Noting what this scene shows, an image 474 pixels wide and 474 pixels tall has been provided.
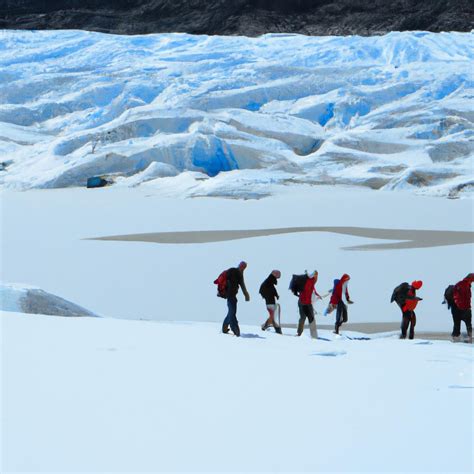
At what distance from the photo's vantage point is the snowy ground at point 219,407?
2730 millimetres

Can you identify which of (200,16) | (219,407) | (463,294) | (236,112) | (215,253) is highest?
(200,16)

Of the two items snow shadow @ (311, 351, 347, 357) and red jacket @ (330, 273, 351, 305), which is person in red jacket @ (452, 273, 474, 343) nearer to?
red jacket @ (330, 273, 351, 305)

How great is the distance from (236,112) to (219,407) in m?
24.9

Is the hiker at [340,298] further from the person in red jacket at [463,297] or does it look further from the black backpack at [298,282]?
the person in red jacket at [463,297]

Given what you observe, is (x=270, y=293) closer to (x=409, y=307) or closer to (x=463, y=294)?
(x=409, y=307)

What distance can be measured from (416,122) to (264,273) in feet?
56.3

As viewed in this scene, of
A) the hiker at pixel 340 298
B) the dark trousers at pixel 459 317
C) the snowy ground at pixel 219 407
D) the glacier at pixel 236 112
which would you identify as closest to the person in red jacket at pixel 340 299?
the hiker at pixel 340 298

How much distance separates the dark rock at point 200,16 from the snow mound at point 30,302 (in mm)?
48163

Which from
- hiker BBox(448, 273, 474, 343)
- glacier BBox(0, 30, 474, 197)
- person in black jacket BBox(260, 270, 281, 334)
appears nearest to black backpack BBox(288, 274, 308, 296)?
person in black jacket BBox(260, 270, 281, 334)

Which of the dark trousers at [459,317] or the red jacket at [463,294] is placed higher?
the red jacket at [463,294]

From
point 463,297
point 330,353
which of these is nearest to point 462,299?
point 463,297

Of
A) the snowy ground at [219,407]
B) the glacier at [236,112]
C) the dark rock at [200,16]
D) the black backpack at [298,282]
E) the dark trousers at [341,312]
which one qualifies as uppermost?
the dark rock at [200,16]

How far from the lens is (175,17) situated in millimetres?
55000

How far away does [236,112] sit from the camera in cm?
2773
